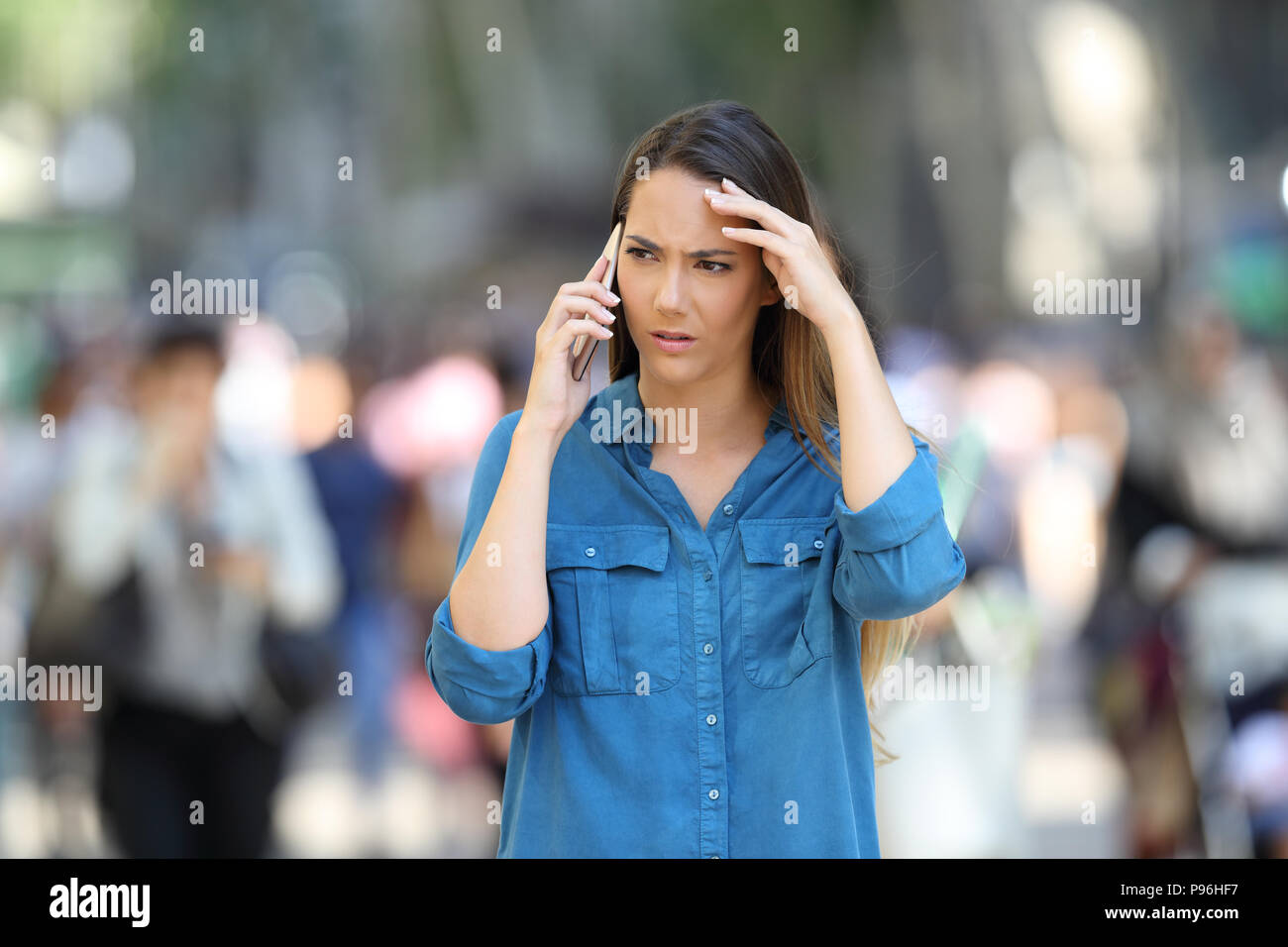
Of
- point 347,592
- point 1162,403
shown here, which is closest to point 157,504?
point 347,592

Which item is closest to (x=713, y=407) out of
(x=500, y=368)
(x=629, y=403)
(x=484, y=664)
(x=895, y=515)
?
(x=629, y=403)

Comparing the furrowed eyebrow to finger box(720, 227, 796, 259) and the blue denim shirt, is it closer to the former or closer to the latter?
finger box(720, 227, 796, 259)

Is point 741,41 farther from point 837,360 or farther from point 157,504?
point 837,360

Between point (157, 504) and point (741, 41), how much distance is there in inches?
213

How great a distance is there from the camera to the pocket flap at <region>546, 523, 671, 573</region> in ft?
5.49

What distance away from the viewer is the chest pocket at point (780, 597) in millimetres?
1614

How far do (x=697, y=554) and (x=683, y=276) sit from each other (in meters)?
0.35

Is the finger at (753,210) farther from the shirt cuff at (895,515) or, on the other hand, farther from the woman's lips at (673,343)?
the shirt cuff at (895,515)

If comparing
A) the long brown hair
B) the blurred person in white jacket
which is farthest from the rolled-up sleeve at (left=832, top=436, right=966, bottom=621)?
the blurred person in white jacket

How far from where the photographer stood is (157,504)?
375 cm

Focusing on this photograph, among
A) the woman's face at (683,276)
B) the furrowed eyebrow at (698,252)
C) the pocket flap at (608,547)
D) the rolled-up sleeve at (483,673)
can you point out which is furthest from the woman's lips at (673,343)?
the rolled-up sleeve at (483,673)

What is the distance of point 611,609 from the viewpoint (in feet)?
5.48

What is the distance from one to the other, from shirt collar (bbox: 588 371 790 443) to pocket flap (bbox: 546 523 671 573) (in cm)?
14

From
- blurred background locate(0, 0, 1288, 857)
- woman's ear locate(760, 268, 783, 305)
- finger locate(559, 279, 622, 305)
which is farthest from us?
blurred background locate(0, 0, 1288, 857)
